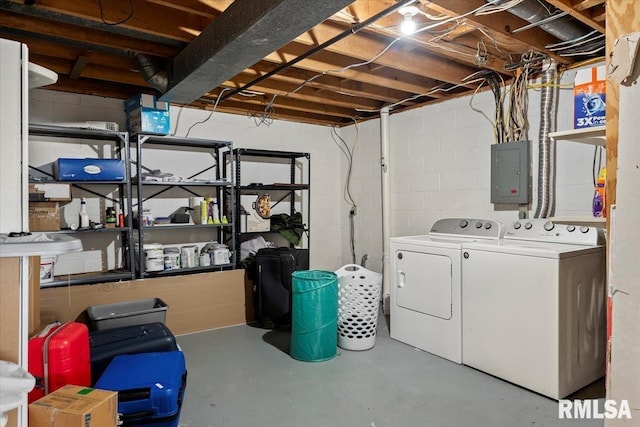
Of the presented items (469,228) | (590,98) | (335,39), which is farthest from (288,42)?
(469,228)

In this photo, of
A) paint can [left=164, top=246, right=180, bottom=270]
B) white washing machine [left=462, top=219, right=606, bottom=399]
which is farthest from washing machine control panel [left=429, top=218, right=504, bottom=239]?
paint can [left=164, top=246, right=180, bottom=270]

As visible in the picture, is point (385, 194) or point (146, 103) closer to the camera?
point (146, 103)

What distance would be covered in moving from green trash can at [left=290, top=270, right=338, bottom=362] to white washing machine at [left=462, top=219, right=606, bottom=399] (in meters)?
0.96

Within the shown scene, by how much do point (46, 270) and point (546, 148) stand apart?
4.08 m

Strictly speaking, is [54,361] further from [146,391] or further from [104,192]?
[104,192]

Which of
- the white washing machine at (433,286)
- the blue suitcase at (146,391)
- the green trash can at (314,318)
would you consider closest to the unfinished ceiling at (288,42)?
the white washing machine at (433,286)

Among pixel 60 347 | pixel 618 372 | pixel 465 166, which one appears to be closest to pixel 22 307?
pixel 60 347

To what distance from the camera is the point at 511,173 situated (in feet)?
10.8

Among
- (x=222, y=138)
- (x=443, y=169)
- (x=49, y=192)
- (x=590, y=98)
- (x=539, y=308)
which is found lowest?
(x=539, y=308)

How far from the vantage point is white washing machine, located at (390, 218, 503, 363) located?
9.70ft

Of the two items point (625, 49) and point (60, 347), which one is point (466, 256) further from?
point (60, 347)

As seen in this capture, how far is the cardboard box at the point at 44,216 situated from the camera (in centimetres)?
310

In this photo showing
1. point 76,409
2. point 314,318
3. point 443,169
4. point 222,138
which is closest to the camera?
point 76,409

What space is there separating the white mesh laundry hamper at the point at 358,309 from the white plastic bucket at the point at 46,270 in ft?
7.69
